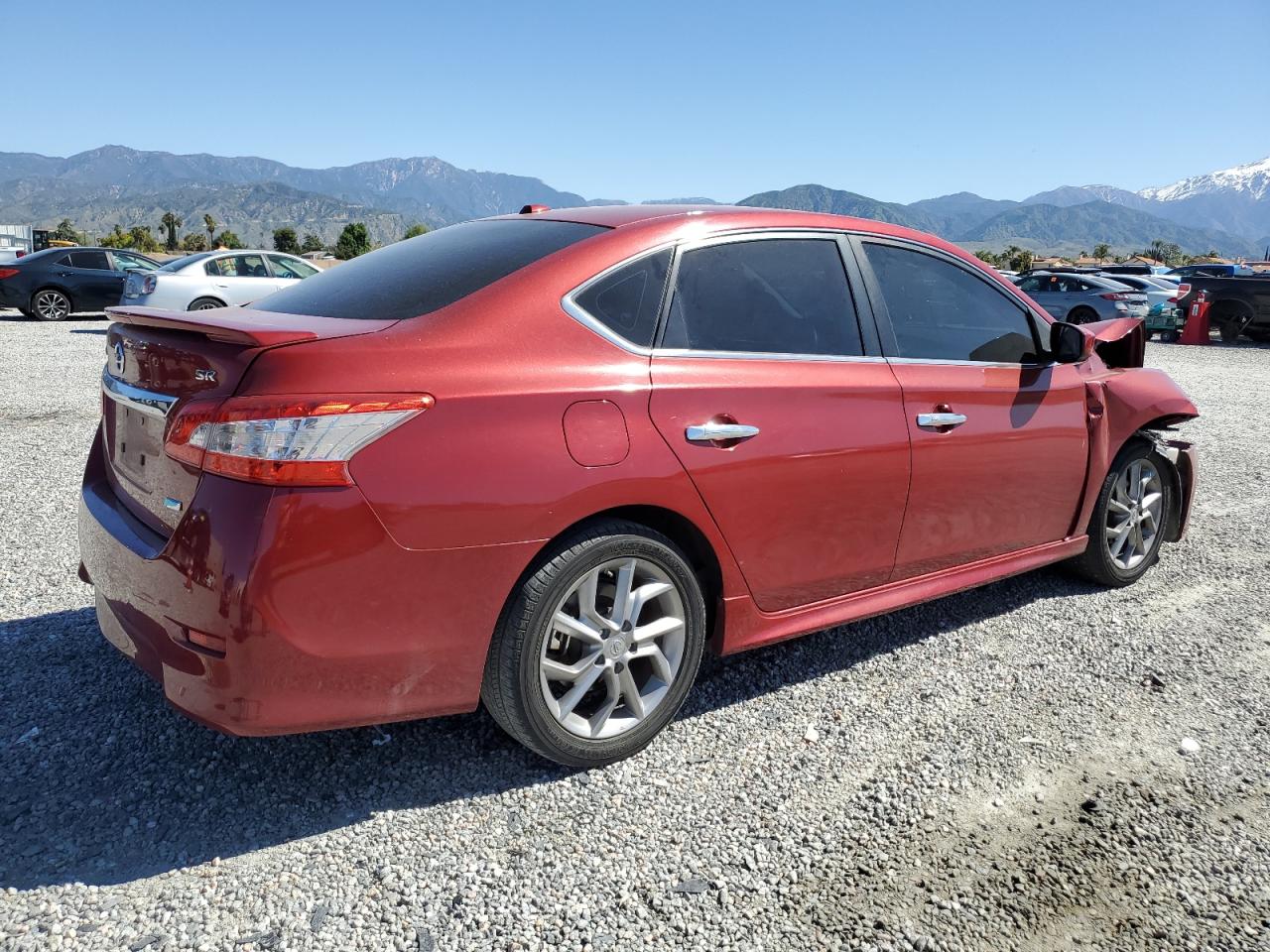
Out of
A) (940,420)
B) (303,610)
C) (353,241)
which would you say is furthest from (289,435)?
(353,241)

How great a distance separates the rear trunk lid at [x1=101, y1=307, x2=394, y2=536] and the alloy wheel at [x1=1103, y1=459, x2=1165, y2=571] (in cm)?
359

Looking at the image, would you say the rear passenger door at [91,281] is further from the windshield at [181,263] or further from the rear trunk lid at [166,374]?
the rear trunk lid at [166,374]

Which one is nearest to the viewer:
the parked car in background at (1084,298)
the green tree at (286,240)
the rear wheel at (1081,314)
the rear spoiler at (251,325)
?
the rear spoiler at (251,325)

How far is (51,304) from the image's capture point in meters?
17.0

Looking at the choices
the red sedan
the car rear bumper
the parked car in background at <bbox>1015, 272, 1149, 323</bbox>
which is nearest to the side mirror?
the red sedan

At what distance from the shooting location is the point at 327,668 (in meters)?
2.31

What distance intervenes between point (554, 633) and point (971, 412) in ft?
6.24

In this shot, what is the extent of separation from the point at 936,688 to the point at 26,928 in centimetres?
285

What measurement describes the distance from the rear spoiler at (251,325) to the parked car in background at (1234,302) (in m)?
23.2

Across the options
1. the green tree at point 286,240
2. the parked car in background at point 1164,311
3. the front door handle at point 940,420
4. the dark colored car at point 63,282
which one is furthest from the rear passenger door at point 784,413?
the green tree at point 286,240

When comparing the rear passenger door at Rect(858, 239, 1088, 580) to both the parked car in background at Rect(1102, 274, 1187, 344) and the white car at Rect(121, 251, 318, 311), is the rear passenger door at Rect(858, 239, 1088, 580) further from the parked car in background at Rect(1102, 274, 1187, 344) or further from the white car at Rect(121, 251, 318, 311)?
the parked car in background at Rect(1102, 274, 1187, 344)

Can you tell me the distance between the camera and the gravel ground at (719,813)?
2.19 m

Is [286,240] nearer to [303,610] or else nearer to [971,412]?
[971,412]

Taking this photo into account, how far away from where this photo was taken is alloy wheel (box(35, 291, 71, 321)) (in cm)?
Result: 1683
